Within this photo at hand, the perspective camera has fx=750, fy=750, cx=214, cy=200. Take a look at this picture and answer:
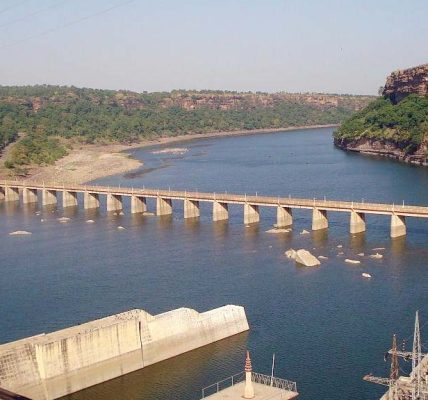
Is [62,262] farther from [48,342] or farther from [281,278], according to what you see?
[48,342]

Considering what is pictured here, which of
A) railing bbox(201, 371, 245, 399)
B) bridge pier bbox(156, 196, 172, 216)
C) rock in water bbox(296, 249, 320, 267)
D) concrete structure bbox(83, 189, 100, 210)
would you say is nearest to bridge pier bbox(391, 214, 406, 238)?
rock in water bbox(296, 249, 320, 267)

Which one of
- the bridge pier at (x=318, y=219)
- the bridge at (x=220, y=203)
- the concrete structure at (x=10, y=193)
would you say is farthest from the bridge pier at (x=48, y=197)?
the bridge pier at (x=318, y=219)

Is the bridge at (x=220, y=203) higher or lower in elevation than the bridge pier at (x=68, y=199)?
higher

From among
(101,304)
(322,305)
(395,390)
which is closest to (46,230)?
(101,304)

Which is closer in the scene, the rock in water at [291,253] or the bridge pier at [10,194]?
the rock in water at [291,253]

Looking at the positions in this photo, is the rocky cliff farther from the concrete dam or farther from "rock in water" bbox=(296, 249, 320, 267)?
the concrete dam

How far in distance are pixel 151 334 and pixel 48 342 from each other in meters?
6.70

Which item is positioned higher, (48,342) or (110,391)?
(48,342)

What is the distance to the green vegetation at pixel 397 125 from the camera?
523 feet

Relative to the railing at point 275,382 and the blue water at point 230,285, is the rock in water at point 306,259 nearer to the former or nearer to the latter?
the blue water at point 230,285

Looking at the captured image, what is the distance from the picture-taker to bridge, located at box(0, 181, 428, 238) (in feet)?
251

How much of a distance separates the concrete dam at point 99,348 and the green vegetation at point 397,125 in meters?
117

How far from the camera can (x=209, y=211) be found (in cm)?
9725

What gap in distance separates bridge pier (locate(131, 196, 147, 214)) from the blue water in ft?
3.68
